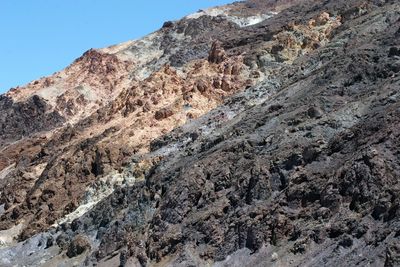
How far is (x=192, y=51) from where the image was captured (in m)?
68.8

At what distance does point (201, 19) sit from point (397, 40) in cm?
4544

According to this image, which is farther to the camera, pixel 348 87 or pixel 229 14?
pixel 229 14

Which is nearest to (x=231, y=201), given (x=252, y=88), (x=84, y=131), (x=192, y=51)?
(x=252, y=88)

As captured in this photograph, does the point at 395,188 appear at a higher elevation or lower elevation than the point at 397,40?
lower

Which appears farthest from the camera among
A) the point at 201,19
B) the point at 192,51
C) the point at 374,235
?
the point at 201,19

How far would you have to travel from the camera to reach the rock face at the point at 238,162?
28750 mm

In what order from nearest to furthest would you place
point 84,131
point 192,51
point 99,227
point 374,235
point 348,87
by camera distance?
point 374,235 → point 348,87 → point 99,227 → point 84,131 → point 192,51

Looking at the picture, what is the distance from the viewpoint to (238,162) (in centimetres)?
3659

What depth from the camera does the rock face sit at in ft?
94.3

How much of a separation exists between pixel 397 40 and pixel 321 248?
59.3 feet

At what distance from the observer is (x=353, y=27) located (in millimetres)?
50094

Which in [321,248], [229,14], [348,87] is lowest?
[321,248]

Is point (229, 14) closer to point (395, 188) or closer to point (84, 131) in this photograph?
point (84, 131)

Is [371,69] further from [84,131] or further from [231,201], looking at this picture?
[84,131]
